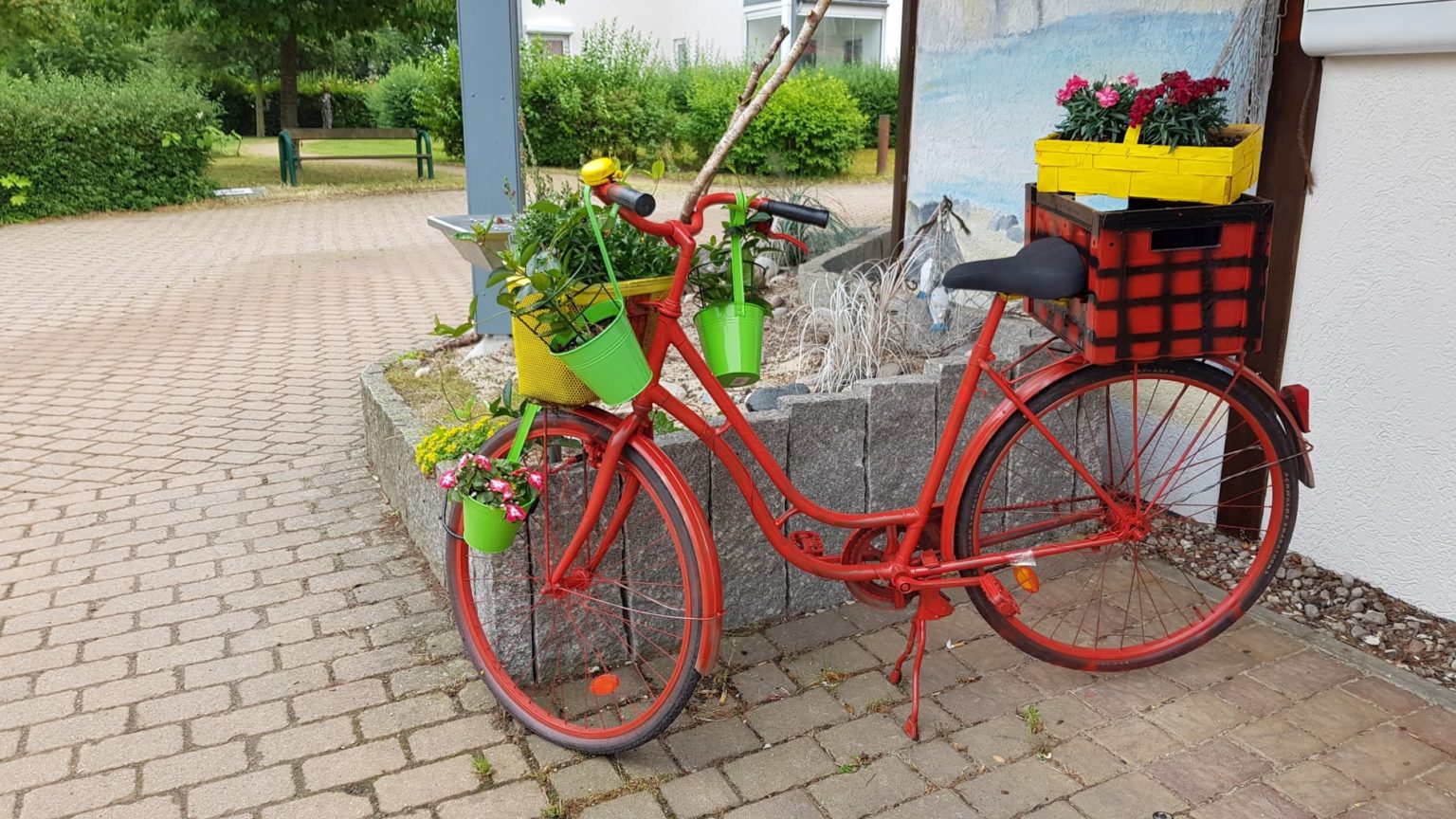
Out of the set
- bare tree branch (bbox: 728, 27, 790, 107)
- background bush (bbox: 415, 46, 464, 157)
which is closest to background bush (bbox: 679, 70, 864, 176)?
background bush (bbox: 415, 46, 464, 157)

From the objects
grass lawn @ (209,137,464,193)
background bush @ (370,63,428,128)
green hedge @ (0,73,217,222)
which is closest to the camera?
green hedge @ (0,73,217,222)

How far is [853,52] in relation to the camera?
90.9ft

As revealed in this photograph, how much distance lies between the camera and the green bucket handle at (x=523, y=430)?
8.94 ft

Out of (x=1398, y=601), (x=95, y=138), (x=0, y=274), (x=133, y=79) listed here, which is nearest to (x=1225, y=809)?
(x=1398, y=601)

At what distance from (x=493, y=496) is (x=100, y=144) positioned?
13.5 m

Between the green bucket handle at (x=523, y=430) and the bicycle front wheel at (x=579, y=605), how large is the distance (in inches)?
1.7

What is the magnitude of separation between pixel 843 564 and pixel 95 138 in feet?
45.1

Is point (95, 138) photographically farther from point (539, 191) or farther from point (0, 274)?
point (539, 191)

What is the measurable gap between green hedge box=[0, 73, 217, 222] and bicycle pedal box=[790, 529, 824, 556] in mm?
13352

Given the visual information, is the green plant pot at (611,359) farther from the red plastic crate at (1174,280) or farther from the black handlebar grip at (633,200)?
the red plastic crate at (1174,280)

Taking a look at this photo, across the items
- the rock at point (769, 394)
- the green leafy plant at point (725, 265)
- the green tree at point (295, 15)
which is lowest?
the rock at point (769, 394)

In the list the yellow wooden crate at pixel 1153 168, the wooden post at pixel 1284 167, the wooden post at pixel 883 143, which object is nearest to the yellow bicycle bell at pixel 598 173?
the yellow wooden crate at pixel 1153 168

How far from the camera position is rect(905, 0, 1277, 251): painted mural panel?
3.74 meters

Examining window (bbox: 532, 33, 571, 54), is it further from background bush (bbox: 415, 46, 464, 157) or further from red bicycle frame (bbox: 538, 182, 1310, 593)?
red bicycle frame (bbox: 538, 182, 1310, 593)
